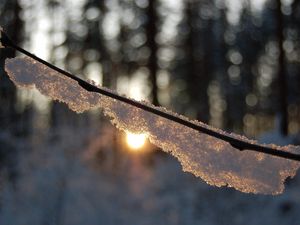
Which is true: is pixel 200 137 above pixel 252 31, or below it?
above

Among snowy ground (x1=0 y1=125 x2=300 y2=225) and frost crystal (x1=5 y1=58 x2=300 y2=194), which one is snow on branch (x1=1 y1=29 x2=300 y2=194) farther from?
snowy ground (x1=0 y1=125 x2=300 y2=225)

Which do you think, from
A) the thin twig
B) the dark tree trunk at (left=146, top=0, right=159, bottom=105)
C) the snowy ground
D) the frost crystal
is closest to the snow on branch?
the frost crystal

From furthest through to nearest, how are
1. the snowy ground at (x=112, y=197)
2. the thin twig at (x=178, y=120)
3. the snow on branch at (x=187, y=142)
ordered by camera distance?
1. the snowy ground at (x=112, y=197)
2. the snow on branch at (x=187, y=142)
3. the thin twig at (x=178, y=120)

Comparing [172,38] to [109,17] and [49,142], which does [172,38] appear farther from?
[49,142]

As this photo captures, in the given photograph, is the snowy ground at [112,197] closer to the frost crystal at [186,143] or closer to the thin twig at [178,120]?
the frost crystal at [186,143]

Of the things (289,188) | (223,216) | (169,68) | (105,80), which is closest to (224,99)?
(169,68)

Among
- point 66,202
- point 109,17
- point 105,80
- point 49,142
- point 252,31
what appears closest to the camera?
point 66,202

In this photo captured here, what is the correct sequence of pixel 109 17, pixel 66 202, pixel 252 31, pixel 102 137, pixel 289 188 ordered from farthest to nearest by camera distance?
pixel 252 31, pixel 109 17, pixel 102 137, pixel 289 188, pixel 66 202

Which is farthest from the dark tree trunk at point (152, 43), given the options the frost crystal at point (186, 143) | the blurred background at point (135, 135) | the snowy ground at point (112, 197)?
the frost crystal at point (186, 143)
